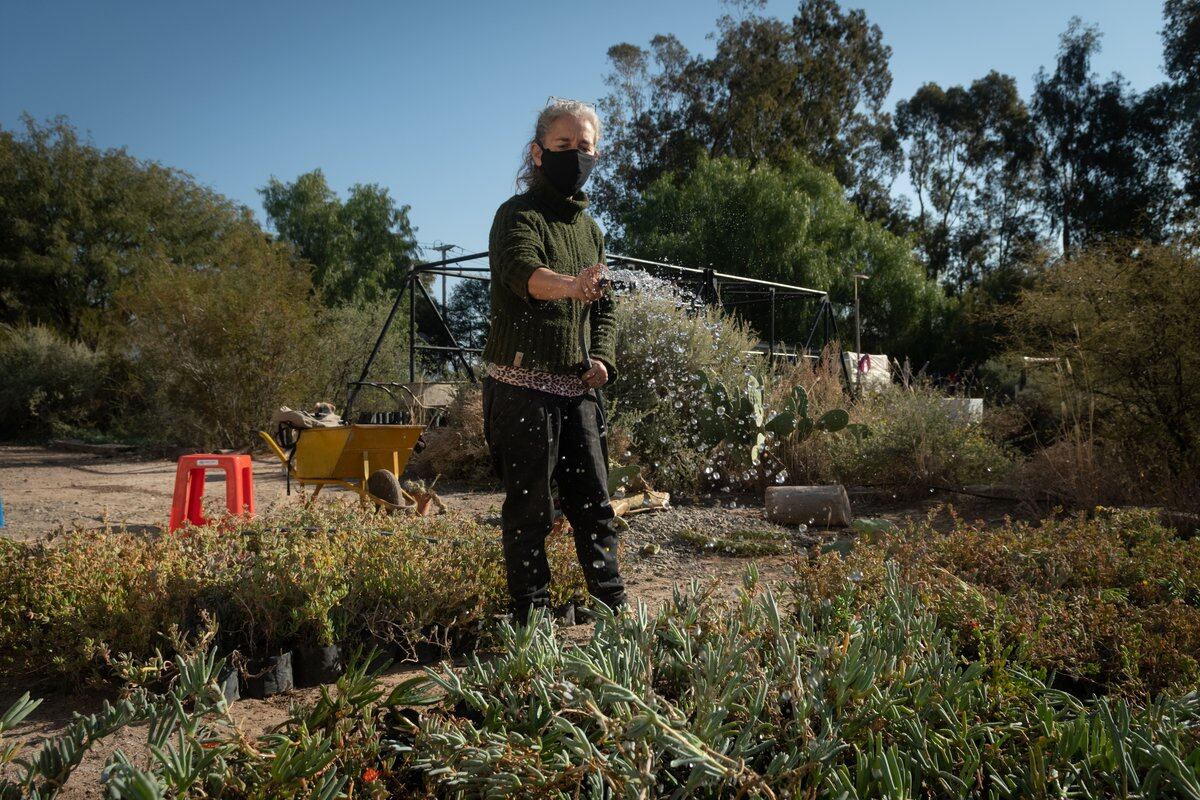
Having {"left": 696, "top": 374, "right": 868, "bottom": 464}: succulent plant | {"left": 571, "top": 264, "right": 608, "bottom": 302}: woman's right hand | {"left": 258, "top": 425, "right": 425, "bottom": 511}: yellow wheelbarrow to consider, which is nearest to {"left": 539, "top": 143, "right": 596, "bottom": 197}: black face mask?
{"left": 571, "top": 264, "right": 608, "bottom": 302}: woman's right hand

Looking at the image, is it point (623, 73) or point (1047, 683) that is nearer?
point (1047, 683)

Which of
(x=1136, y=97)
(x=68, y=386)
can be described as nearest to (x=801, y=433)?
(x=68, y=386)

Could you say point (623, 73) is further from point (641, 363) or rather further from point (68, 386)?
point (641, 363)

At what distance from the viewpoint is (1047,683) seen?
6.79ft

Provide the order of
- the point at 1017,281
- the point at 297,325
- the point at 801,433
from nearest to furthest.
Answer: the point at 801,433 < the point at 297,325 < the point at 1017,281

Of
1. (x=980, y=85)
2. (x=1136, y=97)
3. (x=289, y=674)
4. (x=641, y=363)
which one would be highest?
(x=980, y=85)

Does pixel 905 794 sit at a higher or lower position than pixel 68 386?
lower

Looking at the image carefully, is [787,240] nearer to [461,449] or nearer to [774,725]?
[461,449]

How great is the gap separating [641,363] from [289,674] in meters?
5.61

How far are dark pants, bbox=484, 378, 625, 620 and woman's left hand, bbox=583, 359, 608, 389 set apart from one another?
57mm

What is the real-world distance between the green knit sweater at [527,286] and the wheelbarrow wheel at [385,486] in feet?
9.62

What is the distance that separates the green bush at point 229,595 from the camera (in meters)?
2.64

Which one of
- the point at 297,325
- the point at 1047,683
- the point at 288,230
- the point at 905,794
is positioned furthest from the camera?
the point at 288,230

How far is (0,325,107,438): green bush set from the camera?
18188 mm
